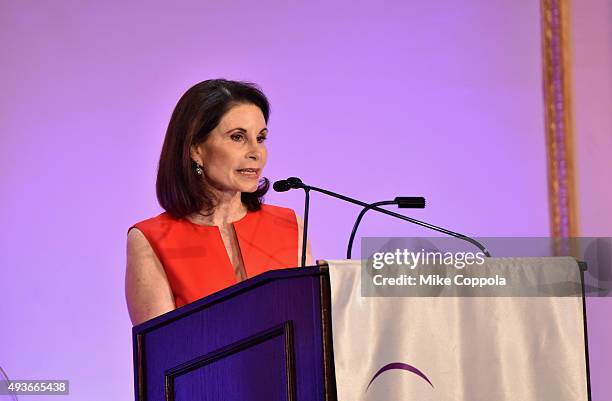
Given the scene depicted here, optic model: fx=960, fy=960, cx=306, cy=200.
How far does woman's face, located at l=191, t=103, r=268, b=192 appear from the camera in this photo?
357 cm

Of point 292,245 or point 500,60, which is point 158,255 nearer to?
point 292,245

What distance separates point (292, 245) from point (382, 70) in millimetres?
1336

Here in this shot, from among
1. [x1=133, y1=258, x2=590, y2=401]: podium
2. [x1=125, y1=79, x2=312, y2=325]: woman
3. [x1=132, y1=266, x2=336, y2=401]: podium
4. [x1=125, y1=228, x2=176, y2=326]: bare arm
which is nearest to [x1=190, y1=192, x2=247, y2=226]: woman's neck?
[x1=125, y1=79, x2=312, y2=325]: woman

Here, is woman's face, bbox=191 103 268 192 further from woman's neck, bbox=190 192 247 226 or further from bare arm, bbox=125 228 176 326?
bare arm, bbox=125 228 176 326

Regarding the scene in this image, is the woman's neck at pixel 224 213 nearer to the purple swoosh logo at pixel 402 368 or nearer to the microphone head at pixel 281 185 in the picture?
the microphone head at pixel 281 185

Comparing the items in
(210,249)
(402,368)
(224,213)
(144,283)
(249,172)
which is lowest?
(402,368)

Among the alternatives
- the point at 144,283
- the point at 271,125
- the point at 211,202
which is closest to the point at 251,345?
the point at 144,283

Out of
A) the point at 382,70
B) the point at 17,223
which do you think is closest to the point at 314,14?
the point at 382,70

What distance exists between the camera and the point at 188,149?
3539 millimetres

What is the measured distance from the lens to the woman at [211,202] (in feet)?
11.3

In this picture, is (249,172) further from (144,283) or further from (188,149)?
(144,283)

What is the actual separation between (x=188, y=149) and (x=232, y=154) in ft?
0.54

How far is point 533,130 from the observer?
190 inches

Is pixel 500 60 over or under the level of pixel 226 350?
over
